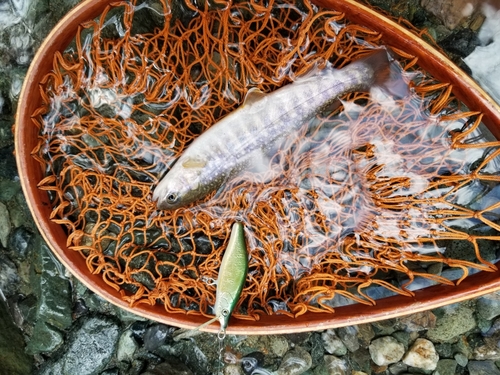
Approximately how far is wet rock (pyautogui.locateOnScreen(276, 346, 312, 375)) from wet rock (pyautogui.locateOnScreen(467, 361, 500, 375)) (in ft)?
4.19

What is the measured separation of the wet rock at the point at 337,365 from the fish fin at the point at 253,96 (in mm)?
2114

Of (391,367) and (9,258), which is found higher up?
(9,258)

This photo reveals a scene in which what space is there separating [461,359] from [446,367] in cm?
14

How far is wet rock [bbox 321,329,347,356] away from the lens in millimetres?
3527

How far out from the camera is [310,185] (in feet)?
9.61

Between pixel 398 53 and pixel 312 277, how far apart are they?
146cm

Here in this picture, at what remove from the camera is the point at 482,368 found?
3.54 m

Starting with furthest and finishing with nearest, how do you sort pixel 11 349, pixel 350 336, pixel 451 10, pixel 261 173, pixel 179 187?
pixel 350 336 < pixel 11 349 < pixel 451 10 < pixel 261 173 < pixel 179 187

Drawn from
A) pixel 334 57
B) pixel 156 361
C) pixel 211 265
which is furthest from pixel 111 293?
pixel 334 57

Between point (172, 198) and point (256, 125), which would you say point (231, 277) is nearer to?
point (172, 198)

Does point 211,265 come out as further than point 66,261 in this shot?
Yes

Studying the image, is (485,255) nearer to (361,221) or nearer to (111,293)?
(361,221)

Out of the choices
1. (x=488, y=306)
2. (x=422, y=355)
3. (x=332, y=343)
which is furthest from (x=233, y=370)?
(x=488, y=306)

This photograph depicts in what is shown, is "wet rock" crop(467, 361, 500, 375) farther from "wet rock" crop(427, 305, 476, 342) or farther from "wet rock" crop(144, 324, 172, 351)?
"wet rock" crop(144, 324, 172, 351)
